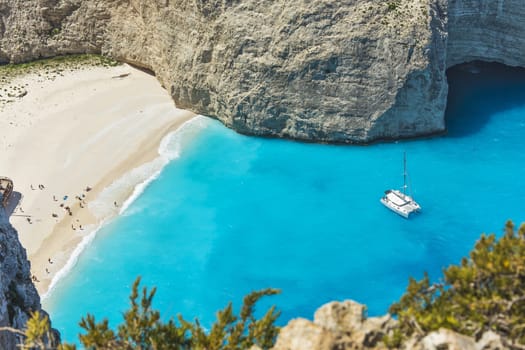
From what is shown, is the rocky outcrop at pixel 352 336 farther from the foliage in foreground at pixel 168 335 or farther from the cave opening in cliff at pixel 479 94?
the cave opening in cliff at pixel 479 94

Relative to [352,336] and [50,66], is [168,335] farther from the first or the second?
[50,66]

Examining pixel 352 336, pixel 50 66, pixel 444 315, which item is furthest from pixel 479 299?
pixel 50 66

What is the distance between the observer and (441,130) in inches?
1548

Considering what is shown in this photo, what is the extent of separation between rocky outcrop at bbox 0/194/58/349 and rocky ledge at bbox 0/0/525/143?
71.1 feet

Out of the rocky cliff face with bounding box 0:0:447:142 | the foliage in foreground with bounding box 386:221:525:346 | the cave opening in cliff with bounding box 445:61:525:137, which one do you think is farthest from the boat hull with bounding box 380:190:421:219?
the foliage in foreground with bounding box 386:221:525:346

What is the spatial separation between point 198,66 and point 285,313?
20.2 metres

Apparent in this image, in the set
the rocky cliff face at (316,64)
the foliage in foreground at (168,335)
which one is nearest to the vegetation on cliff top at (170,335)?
the foliage in foreground at (168,335)

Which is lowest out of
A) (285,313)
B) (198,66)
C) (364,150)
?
(285,313)

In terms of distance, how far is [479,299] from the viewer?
12.5m

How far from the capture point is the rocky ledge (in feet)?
123

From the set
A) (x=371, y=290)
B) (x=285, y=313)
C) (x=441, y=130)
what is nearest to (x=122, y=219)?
(x=285, y=313)

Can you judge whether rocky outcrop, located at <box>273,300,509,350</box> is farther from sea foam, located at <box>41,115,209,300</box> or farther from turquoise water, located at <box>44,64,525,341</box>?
sea foam, located at <box>41,115,209,300</box>

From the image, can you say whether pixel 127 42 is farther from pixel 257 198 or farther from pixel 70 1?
pixel 257 198

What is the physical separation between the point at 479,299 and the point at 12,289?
13686 mm
